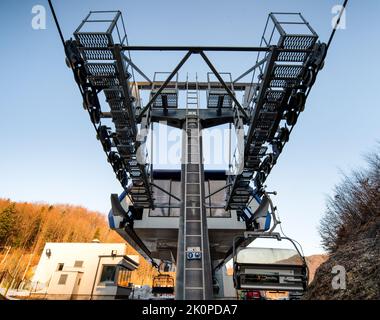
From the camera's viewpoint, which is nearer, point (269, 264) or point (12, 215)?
point (269, 264)

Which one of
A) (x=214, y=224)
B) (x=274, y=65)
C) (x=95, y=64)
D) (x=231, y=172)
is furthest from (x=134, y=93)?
(x=214, y=224)

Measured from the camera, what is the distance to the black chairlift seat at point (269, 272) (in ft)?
18.2

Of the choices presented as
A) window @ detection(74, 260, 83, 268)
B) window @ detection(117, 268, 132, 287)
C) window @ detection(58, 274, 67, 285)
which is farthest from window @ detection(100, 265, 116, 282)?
window @ detection(58, 274, 67, 285)

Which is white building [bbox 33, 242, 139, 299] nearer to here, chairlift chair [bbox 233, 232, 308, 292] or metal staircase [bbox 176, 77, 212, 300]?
metal staircase [bbox 176, 77, 212, 300]

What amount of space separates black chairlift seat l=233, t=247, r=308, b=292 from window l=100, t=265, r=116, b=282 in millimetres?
19004

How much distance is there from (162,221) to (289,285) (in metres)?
8.28

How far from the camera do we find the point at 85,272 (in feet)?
73.2

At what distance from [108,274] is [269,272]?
19.9 metres

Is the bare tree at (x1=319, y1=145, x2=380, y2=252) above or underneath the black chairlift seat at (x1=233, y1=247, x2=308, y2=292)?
above

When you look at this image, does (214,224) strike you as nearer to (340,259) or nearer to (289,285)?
(340,259)

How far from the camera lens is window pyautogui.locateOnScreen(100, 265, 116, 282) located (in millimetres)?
21453

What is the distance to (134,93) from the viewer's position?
1005 centimetres

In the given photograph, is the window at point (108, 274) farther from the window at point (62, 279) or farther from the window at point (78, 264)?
the window at point (62, 279)
